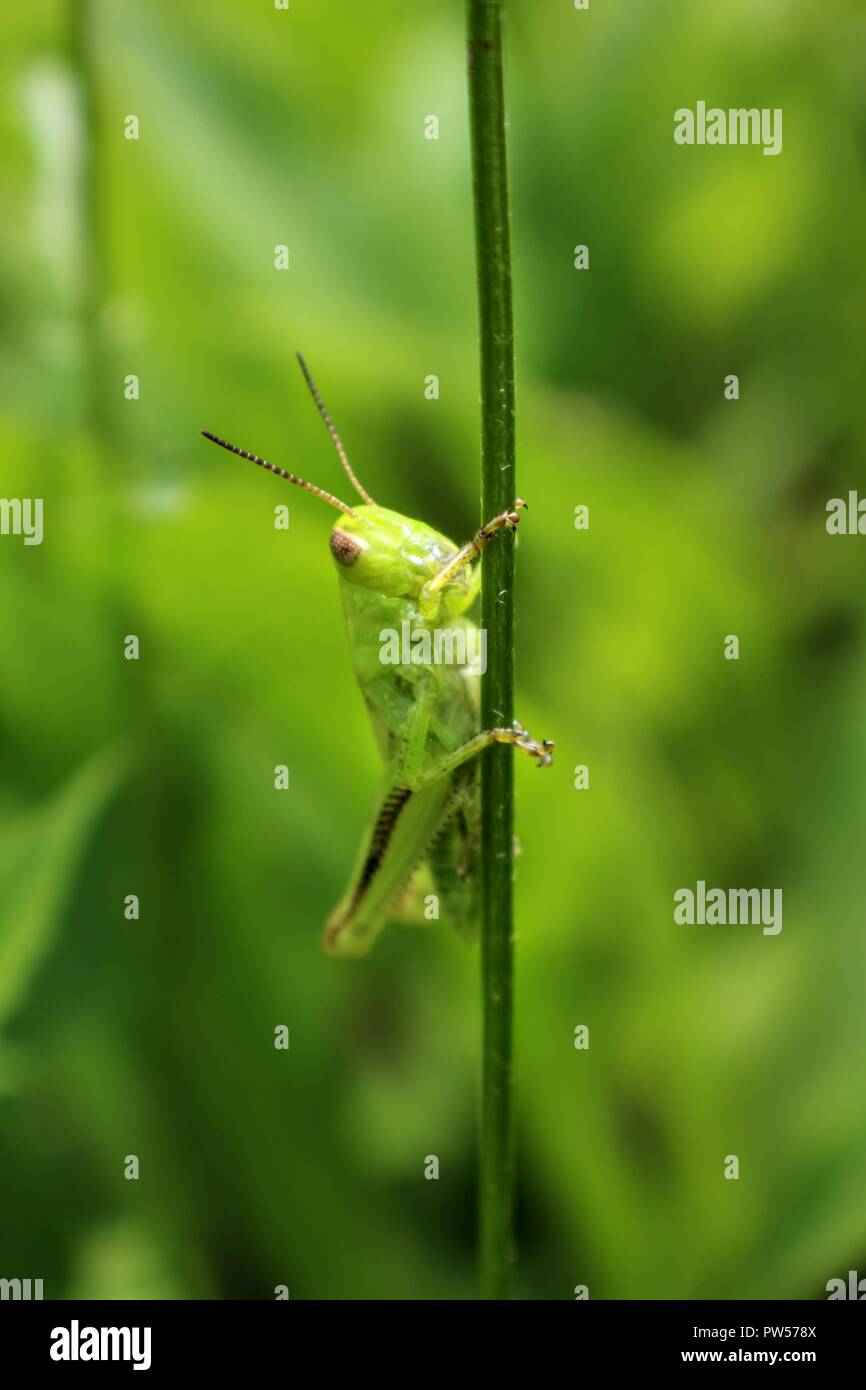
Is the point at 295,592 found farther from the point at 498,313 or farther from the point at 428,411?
the point at 498,313

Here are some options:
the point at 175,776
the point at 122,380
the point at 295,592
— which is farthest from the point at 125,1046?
the point at 122,380

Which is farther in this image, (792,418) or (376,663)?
(792,418)

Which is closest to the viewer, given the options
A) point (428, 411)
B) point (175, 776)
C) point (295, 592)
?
point (295, 592)
